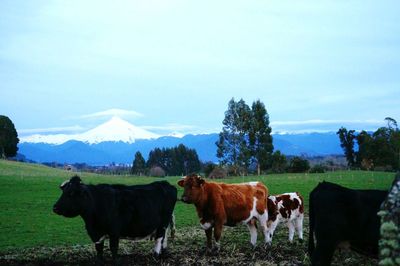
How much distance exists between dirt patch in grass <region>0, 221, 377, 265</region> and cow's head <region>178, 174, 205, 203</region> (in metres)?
1.59

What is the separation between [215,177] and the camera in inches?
2857

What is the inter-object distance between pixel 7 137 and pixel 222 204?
103 m

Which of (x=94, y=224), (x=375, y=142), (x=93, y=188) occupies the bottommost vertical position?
(x=94, y=224)

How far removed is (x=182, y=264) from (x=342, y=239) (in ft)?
16.2

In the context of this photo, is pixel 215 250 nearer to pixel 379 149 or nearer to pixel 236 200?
pixel 236 200

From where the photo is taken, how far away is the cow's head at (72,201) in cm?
1262

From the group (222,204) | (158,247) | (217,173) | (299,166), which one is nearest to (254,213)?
(222,204)

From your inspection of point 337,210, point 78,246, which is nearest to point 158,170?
point 78,246

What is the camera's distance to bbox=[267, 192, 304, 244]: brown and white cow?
1694cm

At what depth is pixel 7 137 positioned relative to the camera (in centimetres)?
10919

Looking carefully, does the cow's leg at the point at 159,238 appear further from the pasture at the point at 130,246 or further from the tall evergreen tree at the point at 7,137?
the tall evergreen tree at the point at 7,137

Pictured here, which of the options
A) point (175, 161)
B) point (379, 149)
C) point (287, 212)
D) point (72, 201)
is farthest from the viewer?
point (175, 161)

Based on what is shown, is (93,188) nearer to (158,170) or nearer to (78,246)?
(78,246)

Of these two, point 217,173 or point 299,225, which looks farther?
point 217,173
